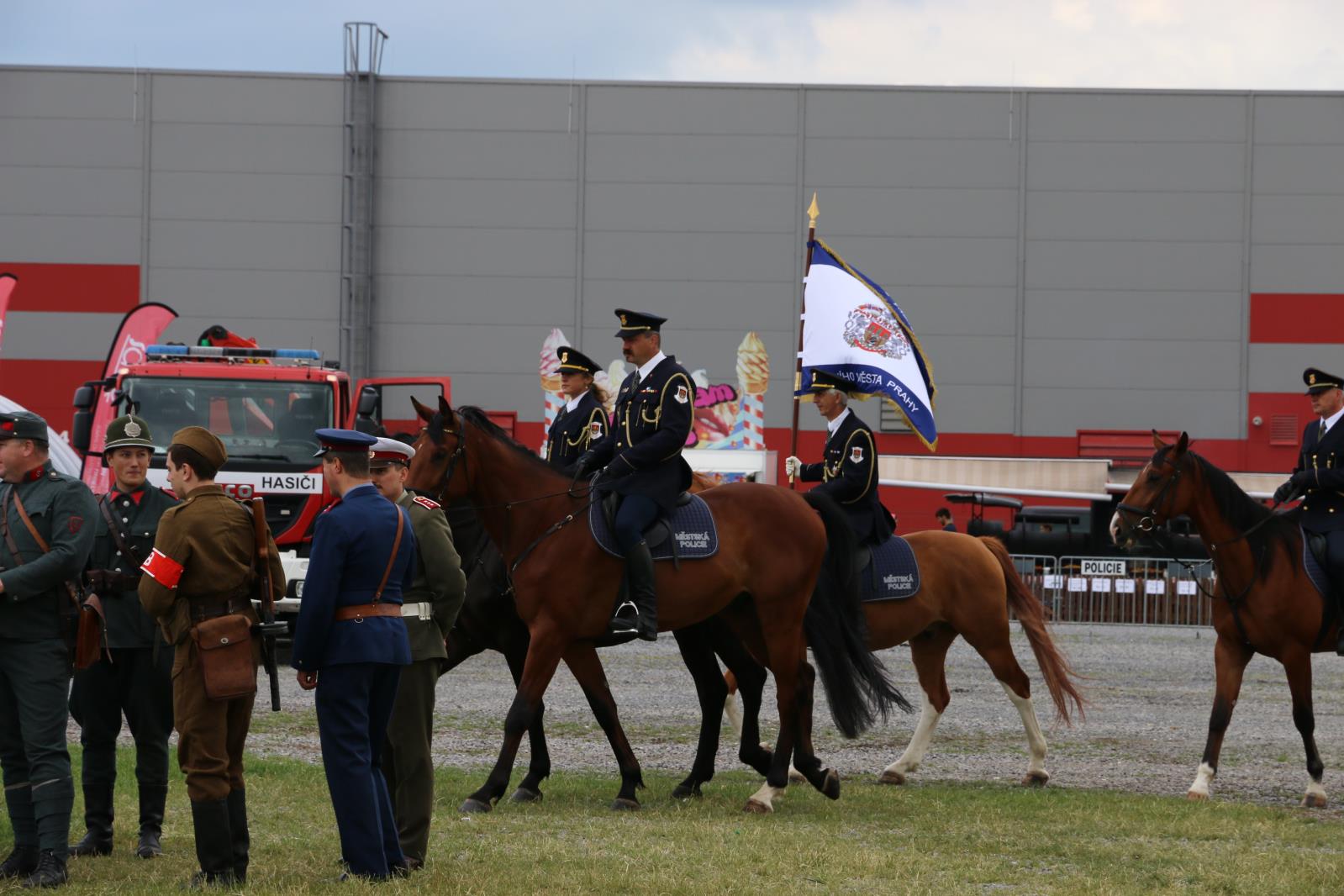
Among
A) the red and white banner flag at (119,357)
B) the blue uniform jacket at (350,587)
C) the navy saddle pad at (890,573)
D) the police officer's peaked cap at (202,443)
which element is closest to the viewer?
the blue uniform jacket at (350,587)

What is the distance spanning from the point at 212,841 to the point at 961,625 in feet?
19.0

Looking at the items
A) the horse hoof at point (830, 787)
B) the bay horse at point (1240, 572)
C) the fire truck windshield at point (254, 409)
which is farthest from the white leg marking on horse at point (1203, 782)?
the fire truck windshield at point (254, 409)

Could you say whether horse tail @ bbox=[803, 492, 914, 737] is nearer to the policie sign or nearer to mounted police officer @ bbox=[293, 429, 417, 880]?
mounted police officer @ bbox=[293, 429, 417, 880]

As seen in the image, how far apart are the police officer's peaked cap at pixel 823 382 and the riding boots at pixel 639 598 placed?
2012 millimetres

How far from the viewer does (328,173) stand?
138 ft

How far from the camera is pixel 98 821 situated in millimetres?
6980

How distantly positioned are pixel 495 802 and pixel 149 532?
8.63 ft

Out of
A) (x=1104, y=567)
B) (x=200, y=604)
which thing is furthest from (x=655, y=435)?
(x=1104, y=567)

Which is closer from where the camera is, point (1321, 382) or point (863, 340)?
point (1321, 382)

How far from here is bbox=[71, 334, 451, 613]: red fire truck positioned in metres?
16.5

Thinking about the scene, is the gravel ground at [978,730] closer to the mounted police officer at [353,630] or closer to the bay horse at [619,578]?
the bay horse at [619,578]

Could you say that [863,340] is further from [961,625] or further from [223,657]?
[223,657]

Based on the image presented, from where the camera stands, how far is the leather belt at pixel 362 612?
6.07m

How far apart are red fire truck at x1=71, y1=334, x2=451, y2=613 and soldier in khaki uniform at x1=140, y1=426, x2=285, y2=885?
1011cm
